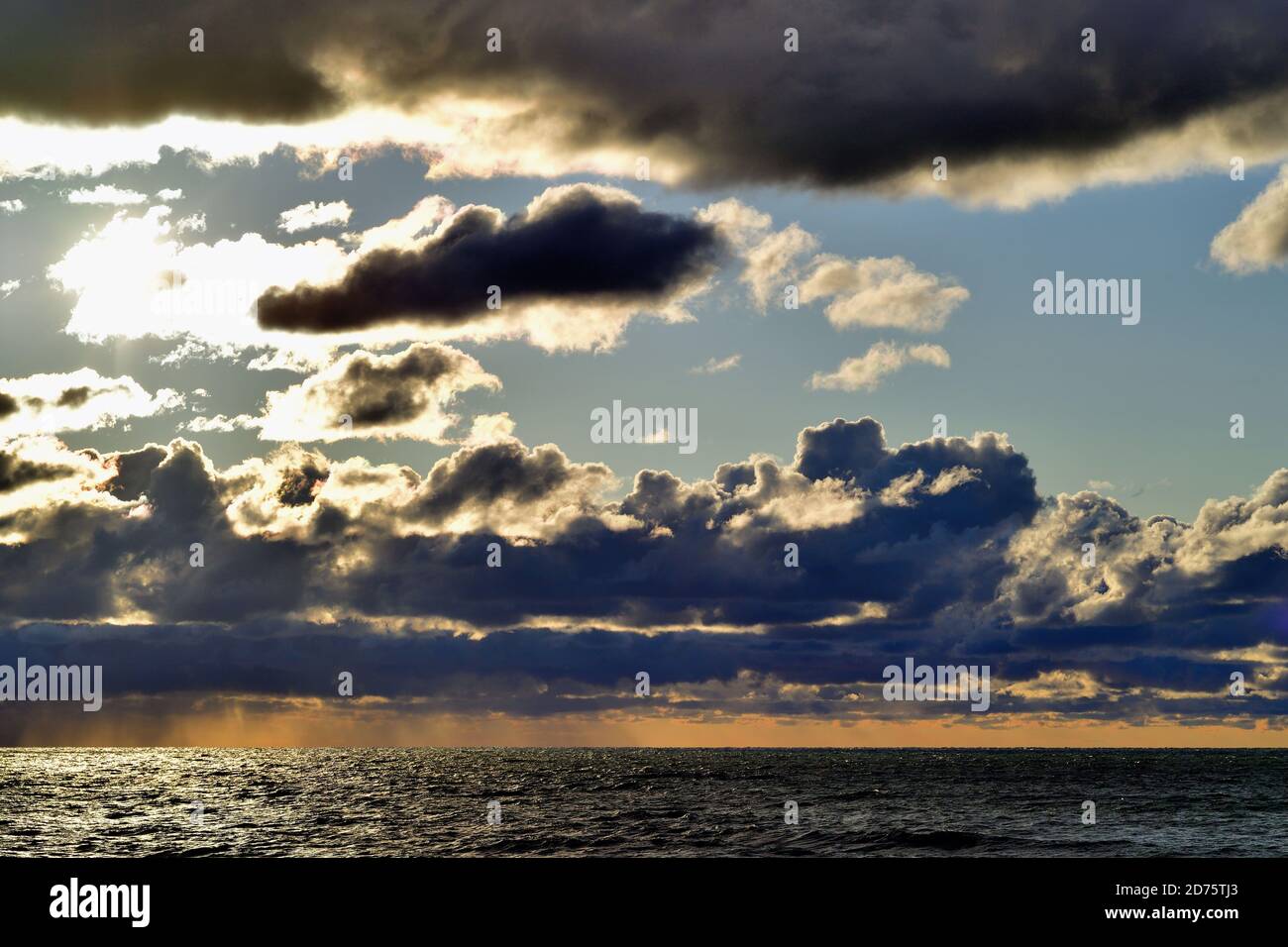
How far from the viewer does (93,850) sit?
7688 cm

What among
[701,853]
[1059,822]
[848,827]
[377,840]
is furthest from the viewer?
[1059,822]
